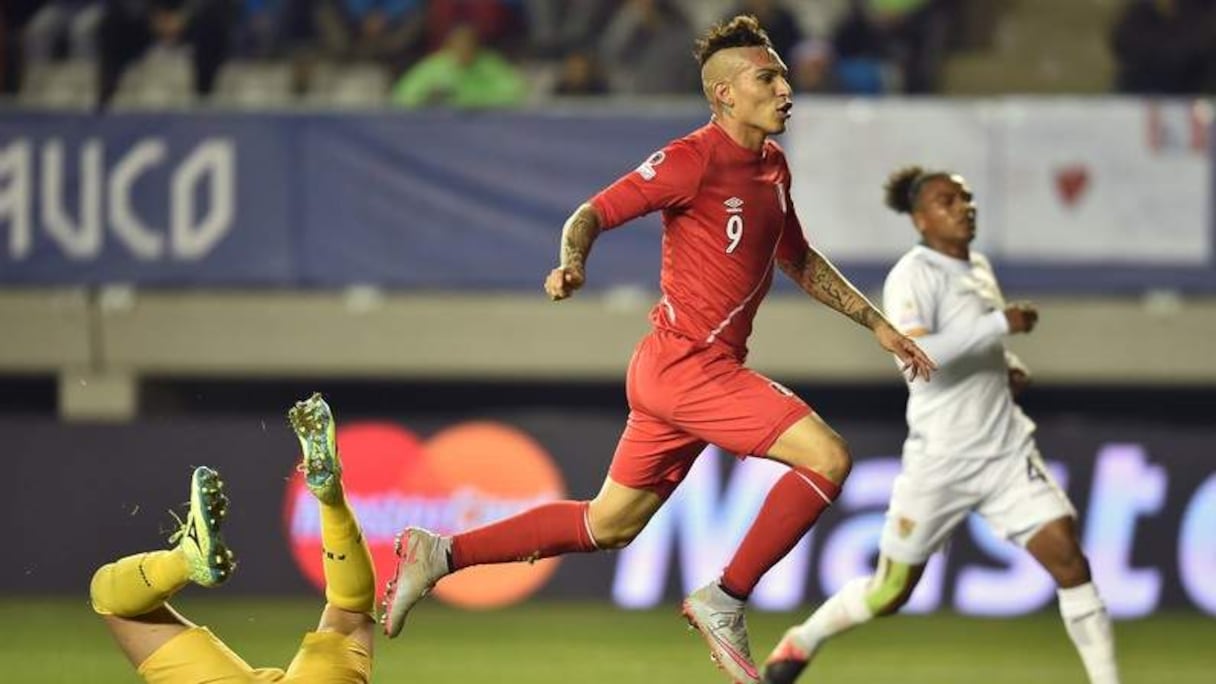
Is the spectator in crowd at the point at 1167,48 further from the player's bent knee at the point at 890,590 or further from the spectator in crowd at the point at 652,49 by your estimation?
the player's bent knee at the point at 890,590

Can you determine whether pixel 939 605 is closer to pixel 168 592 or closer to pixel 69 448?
pixel 69 448

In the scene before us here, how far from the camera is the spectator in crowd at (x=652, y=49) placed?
15602mm

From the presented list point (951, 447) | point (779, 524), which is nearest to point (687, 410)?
point (779, 524)

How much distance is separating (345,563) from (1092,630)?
2.98 meters

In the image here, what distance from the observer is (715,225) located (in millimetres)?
8383

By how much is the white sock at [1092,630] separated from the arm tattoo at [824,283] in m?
1.46

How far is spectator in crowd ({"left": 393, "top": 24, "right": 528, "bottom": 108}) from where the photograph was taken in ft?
51.0

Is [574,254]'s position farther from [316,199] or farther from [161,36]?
[161,36]

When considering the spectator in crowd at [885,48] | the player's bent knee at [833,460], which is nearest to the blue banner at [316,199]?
the spectator in crowd at [885,48]

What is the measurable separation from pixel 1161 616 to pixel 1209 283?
204cm

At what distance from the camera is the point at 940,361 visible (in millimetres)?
9492

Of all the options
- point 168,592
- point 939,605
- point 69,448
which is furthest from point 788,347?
point 168,592

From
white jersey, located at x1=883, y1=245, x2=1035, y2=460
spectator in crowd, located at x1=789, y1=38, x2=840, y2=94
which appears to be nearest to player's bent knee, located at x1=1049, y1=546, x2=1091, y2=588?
white jersey, located at x1=883, y1=245, x2=1035, y2=460

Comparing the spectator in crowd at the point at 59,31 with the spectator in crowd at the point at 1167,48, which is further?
the spectator in crowd at the point at 59,31
